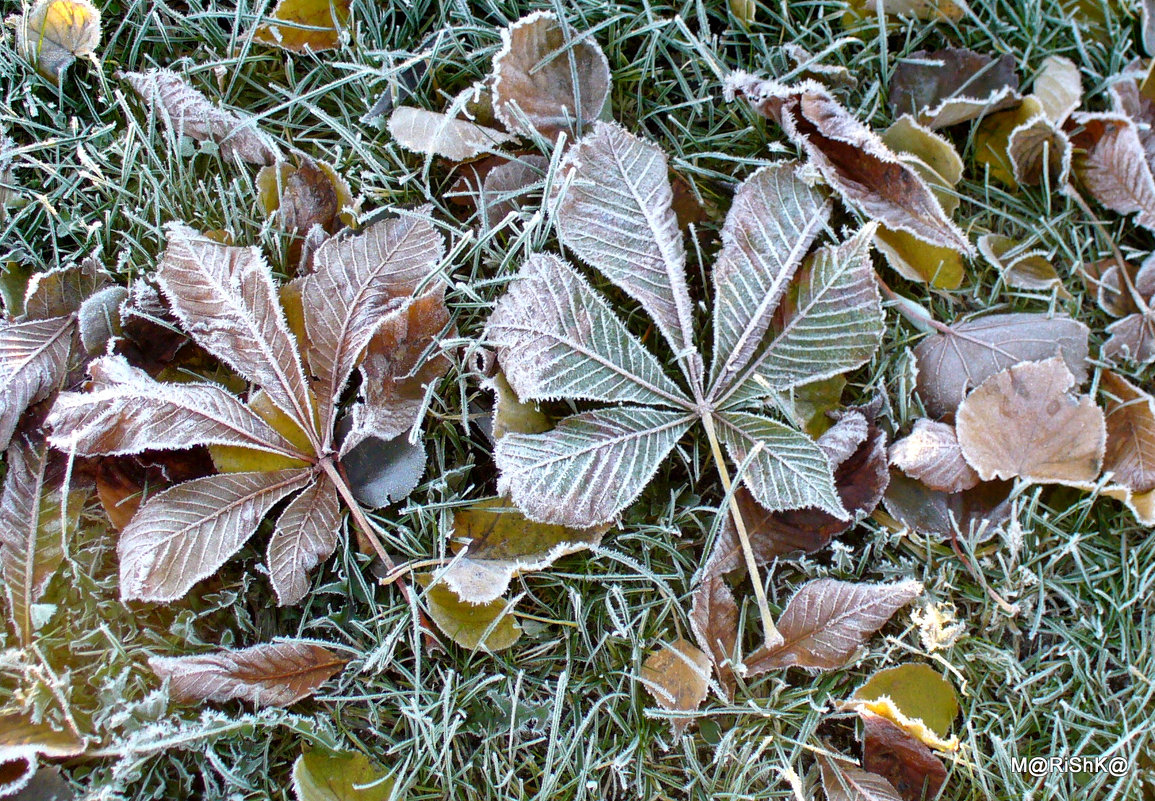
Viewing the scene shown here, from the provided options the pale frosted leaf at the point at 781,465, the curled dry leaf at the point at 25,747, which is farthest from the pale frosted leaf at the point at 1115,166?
the curled dry leaf at the point at 25,747

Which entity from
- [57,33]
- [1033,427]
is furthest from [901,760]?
[57,33]

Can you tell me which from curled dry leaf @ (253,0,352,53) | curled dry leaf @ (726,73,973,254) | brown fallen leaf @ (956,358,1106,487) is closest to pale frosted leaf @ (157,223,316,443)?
curled dry leaf @ (253,0,352,53)

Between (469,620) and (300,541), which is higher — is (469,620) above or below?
below

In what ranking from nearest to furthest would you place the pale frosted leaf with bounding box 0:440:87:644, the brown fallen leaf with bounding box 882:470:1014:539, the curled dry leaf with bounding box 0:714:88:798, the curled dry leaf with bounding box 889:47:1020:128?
the curled dry leaf with bounding box 0:714:88:798, the pale frosted leaf with bounding box 0:440:87:644, the brown fallen leaf with bounding box 882:470:1014:539, the curled dry leaf with bounding box 889:47:1020:128

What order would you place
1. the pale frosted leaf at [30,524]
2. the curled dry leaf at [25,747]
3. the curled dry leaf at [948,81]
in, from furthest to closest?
the curled dry leaf at [948,81] → the pale frosted leaf at [30,524] → the curled dry leaf at [25,747]

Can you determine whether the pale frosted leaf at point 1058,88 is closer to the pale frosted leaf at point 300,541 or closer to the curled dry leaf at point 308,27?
the curled dry leaf at point 308,27

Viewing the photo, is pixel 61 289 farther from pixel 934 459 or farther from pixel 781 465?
pixel 934 459

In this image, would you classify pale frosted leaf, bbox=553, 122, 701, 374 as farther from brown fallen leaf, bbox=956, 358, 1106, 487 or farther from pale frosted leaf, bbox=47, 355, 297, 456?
pale frosted leaf, bbox=47, 355, 297, 456
